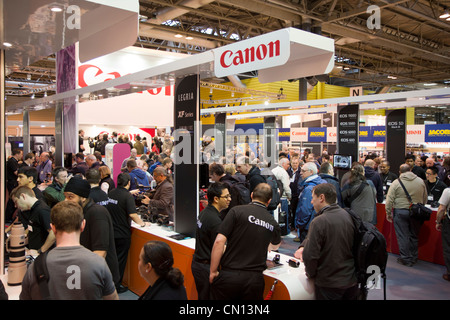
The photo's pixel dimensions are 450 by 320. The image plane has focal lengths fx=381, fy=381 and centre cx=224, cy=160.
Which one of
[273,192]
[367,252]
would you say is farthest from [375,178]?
Answer: [367,252]

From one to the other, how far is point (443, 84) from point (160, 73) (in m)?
25.6

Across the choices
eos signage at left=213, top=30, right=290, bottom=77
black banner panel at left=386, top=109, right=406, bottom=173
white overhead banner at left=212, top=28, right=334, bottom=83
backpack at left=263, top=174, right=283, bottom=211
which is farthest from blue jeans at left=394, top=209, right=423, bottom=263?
black banner panel at left=386, top=109, right=406, bottom=173

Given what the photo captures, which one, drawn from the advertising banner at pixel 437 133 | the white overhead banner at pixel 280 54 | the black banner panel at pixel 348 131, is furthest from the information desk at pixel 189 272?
the advertising banner at pixel 437 133

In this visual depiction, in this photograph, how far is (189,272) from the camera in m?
3.65

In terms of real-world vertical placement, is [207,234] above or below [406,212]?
above

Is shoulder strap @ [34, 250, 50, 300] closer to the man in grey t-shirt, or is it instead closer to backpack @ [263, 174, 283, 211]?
the man in grey t-shirt

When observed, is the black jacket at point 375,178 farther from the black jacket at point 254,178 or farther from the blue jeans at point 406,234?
the black jacket at point 254,178

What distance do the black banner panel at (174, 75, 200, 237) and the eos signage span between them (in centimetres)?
77

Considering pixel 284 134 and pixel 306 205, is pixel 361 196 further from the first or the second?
pixel 284 134

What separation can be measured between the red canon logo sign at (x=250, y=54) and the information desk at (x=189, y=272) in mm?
1667

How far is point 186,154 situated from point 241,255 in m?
1.60

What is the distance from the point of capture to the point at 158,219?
462 cm

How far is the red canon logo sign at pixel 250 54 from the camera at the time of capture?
2.85 m
